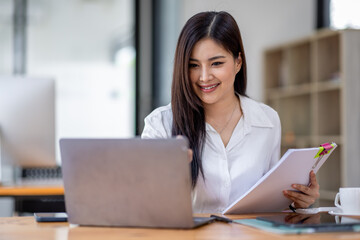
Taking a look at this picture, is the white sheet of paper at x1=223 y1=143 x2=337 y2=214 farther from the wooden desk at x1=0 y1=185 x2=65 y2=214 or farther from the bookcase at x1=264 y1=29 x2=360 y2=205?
the bookcase at x1=264 y1=29 x2=360 y2=205

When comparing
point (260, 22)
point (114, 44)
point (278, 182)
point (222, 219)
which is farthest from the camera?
point (260, 22)

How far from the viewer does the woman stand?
1967 mm

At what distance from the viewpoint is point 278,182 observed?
5.40 ft

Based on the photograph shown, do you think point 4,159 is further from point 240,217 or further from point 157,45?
point 157,45

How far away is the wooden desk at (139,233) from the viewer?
50.0 inches

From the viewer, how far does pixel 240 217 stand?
1.61 meters

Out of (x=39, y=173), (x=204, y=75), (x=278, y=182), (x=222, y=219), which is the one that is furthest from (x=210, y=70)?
(x=39, y=173)

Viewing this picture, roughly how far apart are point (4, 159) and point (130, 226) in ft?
5.61

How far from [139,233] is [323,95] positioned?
3.59 meters

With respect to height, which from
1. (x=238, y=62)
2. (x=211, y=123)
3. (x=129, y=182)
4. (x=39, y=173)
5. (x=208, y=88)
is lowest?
(x=39, y=173)

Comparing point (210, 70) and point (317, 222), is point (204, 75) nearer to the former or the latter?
point (210, 70)

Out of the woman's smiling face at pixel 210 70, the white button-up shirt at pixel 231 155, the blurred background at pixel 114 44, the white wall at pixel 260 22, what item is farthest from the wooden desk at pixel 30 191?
the white wall at pixel 260 22

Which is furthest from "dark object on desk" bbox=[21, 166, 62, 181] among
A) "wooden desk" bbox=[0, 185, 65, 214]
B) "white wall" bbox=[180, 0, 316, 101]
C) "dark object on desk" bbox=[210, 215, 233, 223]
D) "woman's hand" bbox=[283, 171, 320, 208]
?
"dark object on desk" bbox=[210, 215, 233, 223]

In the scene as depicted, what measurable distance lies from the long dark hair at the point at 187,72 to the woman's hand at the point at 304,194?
13.9 inches
